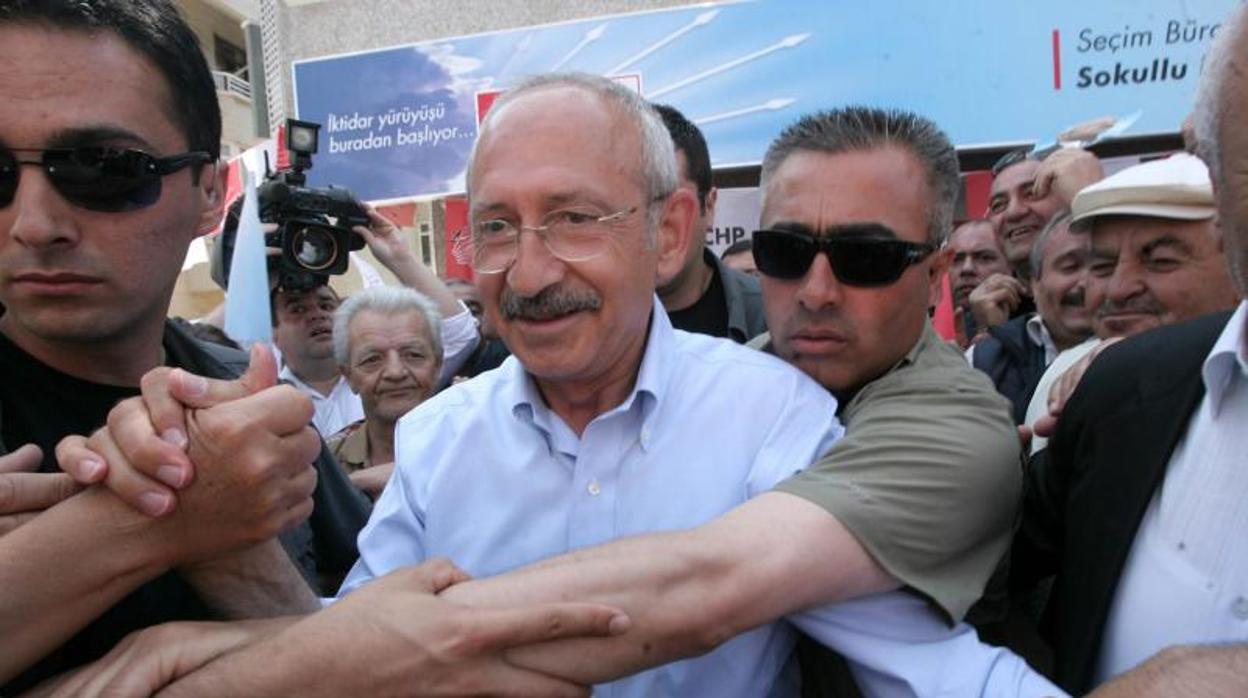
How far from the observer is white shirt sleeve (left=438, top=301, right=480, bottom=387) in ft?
13.4

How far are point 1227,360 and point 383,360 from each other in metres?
2.95

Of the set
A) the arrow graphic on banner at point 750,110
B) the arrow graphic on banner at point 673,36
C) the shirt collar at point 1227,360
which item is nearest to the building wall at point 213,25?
the arrow graphic on banner at point 673,36

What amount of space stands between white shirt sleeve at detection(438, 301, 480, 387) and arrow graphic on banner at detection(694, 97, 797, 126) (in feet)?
13.7

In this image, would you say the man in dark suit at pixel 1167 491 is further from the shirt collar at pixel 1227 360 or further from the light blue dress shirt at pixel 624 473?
the light blue dress shirt at pixel 624 473

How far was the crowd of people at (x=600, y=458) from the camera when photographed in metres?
1.25

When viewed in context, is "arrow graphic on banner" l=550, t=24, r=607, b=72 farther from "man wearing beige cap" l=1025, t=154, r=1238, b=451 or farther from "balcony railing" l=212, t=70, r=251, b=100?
"balcony railing" l=212, t=70, r=251, b=100

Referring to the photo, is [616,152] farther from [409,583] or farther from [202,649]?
[202,649]

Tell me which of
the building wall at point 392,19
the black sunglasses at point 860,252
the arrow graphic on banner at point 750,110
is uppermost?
the building wall at point 392,19

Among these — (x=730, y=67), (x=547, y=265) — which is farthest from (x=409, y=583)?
(x=730, y=67)

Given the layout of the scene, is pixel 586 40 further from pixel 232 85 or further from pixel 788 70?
pixel 232 85

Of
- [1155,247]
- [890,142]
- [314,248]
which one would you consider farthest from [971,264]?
[890,142]

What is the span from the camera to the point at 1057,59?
23.0 ft

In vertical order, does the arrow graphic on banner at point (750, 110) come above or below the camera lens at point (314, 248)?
above

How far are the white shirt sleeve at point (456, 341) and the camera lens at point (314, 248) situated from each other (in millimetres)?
645
